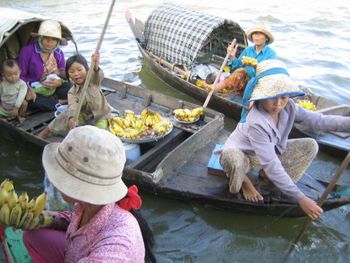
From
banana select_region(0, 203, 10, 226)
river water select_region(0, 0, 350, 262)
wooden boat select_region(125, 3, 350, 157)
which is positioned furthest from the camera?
wooden boat select_region(125, 3, 350, 157)

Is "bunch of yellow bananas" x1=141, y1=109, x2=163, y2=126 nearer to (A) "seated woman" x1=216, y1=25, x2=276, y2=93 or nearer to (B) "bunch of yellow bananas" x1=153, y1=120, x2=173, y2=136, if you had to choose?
(B) "bunch of yellow bananas" x1=153, y1=120, x2=173, y2=136

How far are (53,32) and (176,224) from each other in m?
3.03

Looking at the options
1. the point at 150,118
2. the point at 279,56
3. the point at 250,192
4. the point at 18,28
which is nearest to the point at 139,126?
the point at 150,118

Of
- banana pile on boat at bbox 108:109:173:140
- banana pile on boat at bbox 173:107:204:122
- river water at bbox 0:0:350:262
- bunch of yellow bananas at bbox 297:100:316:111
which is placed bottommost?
river water at bbox 0:0:350:262

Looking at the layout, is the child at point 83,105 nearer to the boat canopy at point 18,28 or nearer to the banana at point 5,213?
the boat canopy at point 18,28

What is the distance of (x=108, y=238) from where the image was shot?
1989mm

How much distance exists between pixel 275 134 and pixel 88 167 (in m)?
2.15

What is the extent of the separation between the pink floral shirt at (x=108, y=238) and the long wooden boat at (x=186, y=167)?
5.83ft

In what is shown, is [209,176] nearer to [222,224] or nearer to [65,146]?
[222,224]

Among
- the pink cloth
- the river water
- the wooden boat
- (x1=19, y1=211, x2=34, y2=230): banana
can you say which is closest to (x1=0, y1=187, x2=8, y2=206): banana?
(x1=19, y1=211, x2=34, y2=230): banana

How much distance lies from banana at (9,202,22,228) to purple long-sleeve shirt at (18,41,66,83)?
11.4 feet

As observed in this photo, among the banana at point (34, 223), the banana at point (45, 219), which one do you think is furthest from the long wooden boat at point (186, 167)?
the banana at point (34, 223)

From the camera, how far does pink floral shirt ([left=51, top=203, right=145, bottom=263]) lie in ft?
6.34

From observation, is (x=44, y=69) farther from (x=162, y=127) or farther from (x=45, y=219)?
(x=45, y=219)
